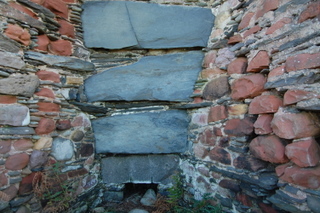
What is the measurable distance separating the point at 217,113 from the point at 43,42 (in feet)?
5.89

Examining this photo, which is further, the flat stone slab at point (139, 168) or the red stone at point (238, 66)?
the flat stone slab at point (139, 168)

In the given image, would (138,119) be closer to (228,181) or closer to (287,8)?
(228,181)

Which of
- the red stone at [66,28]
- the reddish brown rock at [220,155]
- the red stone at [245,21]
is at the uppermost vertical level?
the red stone at [66,28]

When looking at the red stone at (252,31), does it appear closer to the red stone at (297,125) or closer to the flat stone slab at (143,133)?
the red stone at (297,125)

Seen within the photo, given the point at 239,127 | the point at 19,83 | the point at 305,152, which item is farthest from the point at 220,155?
the point at 19,83

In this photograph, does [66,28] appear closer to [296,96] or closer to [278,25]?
[278,25]

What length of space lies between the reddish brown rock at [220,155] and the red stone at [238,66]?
71cm

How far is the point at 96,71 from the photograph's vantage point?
222 centimetres

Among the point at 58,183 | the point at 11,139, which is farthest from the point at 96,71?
the point at 58,183

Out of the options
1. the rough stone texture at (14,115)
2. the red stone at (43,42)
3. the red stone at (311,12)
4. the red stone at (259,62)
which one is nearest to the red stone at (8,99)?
the rough stone texture at (14,115)

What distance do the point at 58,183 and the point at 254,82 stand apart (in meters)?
1.92

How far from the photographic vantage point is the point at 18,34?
1603mm

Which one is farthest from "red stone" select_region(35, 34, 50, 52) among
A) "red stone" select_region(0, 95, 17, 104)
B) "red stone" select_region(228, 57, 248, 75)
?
"red stone" select_region(228, 57, 248, 75)

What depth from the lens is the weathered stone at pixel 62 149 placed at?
1.80 m
